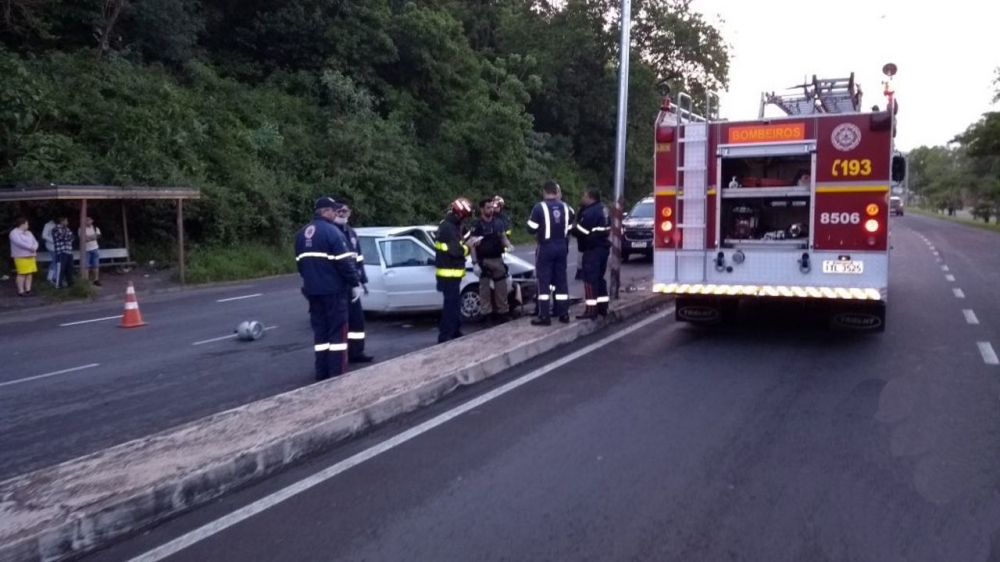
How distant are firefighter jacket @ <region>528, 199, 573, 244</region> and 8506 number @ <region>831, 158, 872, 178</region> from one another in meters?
3.24

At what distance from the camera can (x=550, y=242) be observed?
1222cm

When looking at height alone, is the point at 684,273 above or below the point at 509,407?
above

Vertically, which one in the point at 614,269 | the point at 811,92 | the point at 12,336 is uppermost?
the point at 811,92

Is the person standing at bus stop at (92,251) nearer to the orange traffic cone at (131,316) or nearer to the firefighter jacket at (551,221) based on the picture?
the orange traffic cone at (131,316)

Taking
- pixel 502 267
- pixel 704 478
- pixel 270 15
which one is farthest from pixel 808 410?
pixel 270 15

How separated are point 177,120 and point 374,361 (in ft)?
66.3

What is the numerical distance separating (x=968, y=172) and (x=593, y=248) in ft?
252

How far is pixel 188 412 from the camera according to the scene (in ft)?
29.5

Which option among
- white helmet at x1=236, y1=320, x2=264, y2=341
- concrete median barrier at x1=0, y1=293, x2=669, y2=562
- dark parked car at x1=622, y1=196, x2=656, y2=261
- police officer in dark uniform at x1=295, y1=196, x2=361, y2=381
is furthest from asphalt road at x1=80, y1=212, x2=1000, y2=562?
dark parked car at x1=622, y1=196, x2=656, y2=261

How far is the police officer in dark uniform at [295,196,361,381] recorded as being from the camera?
937 centimetres

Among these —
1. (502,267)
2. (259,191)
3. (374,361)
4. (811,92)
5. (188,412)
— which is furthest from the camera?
(259,191)

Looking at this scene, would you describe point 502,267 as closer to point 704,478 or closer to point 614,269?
point 614,269

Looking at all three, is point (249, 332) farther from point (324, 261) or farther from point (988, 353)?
point (988, 353)

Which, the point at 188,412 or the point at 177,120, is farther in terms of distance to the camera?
the point at 177,120
